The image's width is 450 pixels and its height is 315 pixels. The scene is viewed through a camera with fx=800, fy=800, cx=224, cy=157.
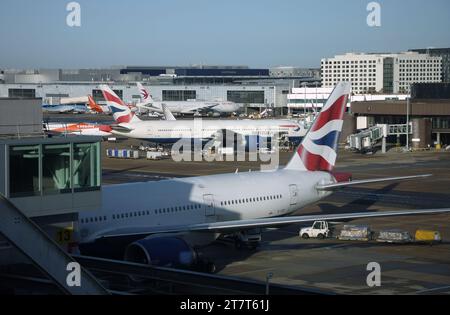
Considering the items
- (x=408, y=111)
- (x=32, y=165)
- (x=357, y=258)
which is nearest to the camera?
(x=32, y=165)

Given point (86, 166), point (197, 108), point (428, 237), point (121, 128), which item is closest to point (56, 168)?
point (86, 166)

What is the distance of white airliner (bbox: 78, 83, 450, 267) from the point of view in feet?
113

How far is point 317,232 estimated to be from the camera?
150 ft

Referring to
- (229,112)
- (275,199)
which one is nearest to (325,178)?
(275,199)

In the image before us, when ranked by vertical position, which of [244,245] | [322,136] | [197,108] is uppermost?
[197,108]

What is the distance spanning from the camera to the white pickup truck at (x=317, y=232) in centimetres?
4572

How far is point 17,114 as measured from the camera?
92.2 ft

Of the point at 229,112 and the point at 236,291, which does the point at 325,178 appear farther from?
the point at 229,112

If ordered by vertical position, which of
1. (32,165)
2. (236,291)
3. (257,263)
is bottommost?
(257,263)

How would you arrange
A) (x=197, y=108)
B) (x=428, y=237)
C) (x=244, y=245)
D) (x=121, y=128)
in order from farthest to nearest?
(x=197, y=108) < (x=121, y=128) < (x=428, y=237) < (x=244, y=245)

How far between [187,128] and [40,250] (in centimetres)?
9047

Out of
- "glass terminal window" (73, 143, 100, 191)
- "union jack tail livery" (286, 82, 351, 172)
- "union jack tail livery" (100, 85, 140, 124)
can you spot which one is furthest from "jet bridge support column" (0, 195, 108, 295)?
"union jack tail livery" (100, 85, 140, 124)

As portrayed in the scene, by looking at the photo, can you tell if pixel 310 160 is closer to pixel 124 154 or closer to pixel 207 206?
pixel 207 206
